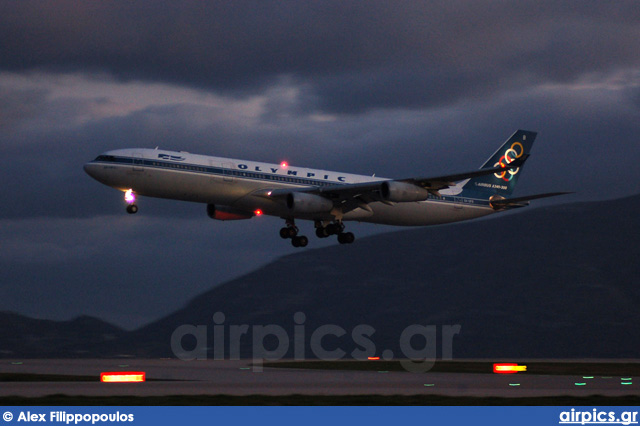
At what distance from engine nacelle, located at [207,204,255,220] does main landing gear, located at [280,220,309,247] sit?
288cm

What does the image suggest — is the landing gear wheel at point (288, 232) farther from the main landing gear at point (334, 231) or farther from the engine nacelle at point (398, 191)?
the engine nacelle at point (398, 191)

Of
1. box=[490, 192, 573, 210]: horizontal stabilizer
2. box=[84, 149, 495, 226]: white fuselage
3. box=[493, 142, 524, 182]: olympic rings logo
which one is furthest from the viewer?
box=[493, 142, 524, 182]: olympic rings logo

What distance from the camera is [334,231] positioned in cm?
6162

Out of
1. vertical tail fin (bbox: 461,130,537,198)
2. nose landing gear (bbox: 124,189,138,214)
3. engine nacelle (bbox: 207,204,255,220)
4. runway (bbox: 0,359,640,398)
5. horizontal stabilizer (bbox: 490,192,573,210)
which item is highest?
vertical tail fin (bbox: 461,130,537,198)

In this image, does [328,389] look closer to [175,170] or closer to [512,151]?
[175,170]

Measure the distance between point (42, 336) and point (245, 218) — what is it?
13096cm

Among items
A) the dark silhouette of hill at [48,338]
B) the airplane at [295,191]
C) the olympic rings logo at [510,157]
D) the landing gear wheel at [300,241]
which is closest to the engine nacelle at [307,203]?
the airplane at [295,191]

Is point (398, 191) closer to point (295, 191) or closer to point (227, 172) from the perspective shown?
point (295, 191)

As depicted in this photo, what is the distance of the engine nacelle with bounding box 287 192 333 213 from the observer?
180 feet

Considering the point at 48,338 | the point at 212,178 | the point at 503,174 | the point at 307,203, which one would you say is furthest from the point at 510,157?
the point at 48,338

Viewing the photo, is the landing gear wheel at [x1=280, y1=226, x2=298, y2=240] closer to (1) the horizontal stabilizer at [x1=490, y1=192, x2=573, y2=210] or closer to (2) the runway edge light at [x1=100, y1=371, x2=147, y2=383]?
(1) the horizontal stabilizer at [x1=490, y1=192, x2=573, y2=210]

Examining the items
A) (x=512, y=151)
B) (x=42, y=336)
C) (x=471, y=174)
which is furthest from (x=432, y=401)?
(x=42, y=336)

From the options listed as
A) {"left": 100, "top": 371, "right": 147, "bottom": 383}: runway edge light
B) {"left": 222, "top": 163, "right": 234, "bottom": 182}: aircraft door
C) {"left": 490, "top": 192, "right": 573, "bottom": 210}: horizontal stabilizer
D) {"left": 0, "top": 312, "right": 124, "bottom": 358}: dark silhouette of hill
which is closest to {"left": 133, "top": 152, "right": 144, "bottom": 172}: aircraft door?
{"left": 222, "top": 163, "right": 234, "bottom": 182}: aircraft door

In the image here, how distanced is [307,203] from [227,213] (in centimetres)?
712
